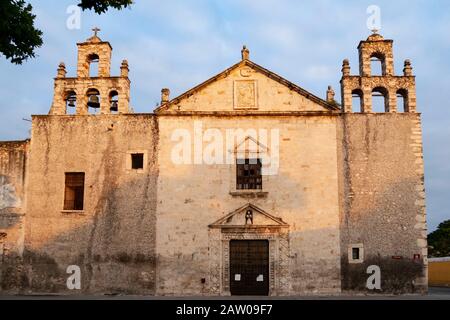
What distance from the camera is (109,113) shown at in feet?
65.4

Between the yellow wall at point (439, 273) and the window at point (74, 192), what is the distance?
1916 centimetres

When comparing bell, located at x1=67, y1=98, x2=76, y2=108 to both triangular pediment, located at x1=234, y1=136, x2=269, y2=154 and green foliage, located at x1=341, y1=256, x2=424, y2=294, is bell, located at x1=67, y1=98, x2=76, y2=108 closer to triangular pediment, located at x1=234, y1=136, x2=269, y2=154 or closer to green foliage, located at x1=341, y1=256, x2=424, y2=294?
triangular pediment, located at x1=234, y1=136, x2=269, y2=154

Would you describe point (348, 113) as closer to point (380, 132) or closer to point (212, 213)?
point (380, 132)

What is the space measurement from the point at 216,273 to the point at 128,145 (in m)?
6.28

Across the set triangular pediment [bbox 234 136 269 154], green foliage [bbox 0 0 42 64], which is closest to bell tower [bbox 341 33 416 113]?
triangular pediment [bbox 234 136 269 154]

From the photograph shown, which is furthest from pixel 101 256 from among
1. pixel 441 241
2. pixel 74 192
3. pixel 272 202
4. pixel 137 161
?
pixel 441 241

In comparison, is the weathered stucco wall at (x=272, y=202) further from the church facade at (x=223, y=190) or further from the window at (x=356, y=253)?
the window at (x=356, y=253)

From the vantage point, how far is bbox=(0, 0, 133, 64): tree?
403 inches

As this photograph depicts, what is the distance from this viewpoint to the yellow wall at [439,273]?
25.7 metres

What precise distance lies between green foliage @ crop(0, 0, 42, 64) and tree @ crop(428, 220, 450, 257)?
4217 centimetres

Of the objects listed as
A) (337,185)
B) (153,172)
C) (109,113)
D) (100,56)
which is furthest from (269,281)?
(100,56)

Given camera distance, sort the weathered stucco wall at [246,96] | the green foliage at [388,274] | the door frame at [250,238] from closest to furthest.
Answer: the green foliage at [388,274] < the door frame at [250,238] < the weathered stucco wall at [246,96]

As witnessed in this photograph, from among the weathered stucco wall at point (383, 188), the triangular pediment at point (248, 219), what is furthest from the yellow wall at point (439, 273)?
the triangular pediment at point (248, 219)

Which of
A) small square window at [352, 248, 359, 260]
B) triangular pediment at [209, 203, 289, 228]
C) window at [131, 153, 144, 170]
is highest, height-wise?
window at [131, 153, 144, 170]
